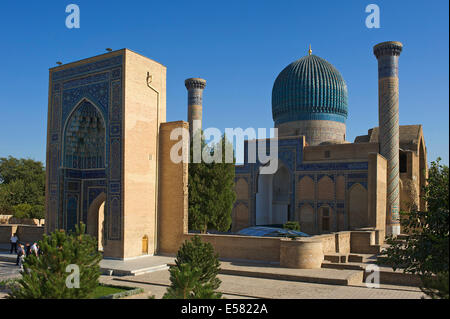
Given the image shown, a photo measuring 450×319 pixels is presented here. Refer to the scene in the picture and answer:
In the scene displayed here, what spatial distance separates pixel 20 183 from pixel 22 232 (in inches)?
507

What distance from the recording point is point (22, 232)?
57.3 feet

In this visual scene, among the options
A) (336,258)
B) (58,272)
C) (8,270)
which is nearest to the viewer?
(58,272)

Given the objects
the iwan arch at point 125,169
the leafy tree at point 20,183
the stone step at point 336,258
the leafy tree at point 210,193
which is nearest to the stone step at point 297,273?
the iwan arch at point 125,169

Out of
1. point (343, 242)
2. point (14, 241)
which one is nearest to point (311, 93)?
point (343, 242)

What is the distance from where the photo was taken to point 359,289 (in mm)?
9328

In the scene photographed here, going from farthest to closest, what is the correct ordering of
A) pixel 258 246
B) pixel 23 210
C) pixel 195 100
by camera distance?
pixel 195 100
pixel 23 210
pixel 258 246

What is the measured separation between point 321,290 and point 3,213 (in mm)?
25410

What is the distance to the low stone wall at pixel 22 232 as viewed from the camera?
55.9 ft

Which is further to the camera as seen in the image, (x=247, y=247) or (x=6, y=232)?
(x=6, y=232)

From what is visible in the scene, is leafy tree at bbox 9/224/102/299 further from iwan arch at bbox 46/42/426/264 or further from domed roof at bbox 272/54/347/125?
domed roof at bbox 272/54/347/125

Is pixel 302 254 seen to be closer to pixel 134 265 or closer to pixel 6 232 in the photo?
pixel 134 265

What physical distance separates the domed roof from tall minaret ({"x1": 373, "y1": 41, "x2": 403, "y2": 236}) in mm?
5932
